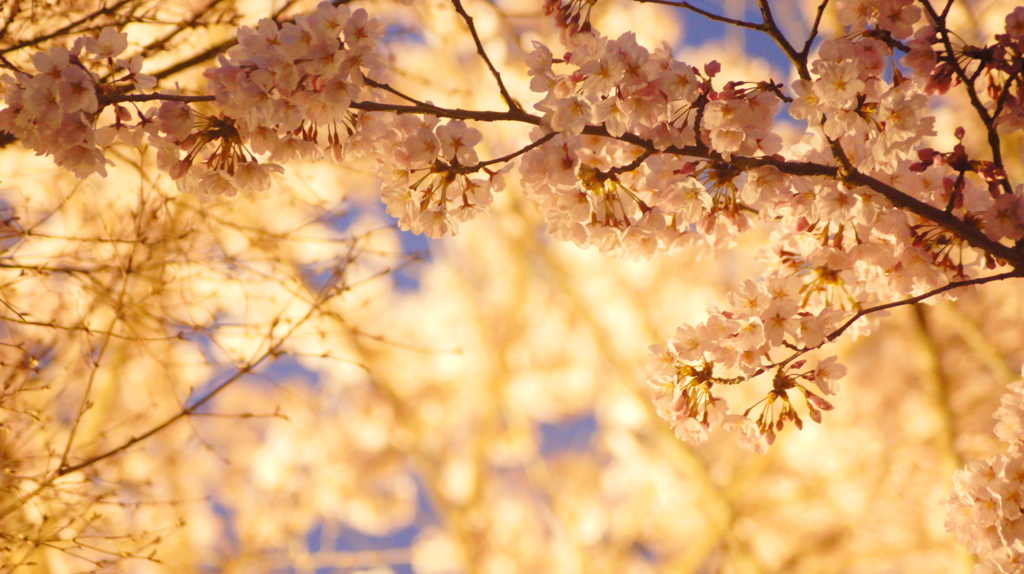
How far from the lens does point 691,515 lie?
862cm

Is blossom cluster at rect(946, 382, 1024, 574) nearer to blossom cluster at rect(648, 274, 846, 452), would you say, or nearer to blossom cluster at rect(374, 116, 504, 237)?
blossom cluster at rect(648, 274, 846, 452)

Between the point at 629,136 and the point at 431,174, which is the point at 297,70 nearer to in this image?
the point at 431,174

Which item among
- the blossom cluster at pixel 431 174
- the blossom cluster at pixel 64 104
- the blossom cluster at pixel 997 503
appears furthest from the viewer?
the blossom cluster at pixel 997 503

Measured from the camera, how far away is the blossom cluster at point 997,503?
1417 millimetres

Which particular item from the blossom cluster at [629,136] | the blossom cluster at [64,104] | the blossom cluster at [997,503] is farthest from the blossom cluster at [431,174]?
the blossom cluster at [997,503]

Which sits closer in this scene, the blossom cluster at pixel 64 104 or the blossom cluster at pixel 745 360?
the blossom cluster at pixel 64 104

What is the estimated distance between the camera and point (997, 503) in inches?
56.2

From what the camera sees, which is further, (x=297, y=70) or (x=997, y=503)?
(x=997, y=503)

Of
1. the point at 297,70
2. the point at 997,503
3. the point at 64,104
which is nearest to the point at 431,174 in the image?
the point at 297,70

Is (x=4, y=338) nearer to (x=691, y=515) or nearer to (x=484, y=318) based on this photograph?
(x=484, y=318)

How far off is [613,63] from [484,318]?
7454mm

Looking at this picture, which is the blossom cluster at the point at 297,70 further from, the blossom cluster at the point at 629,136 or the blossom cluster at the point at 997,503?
the blossom cluster at the point at 997,503

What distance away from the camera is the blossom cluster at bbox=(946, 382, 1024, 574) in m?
1.42

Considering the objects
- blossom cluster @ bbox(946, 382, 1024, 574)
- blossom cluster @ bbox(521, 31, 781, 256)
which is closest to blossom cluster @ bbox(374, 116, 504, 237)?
blossom cluster @ bbox(521, 31, 781, 256)
